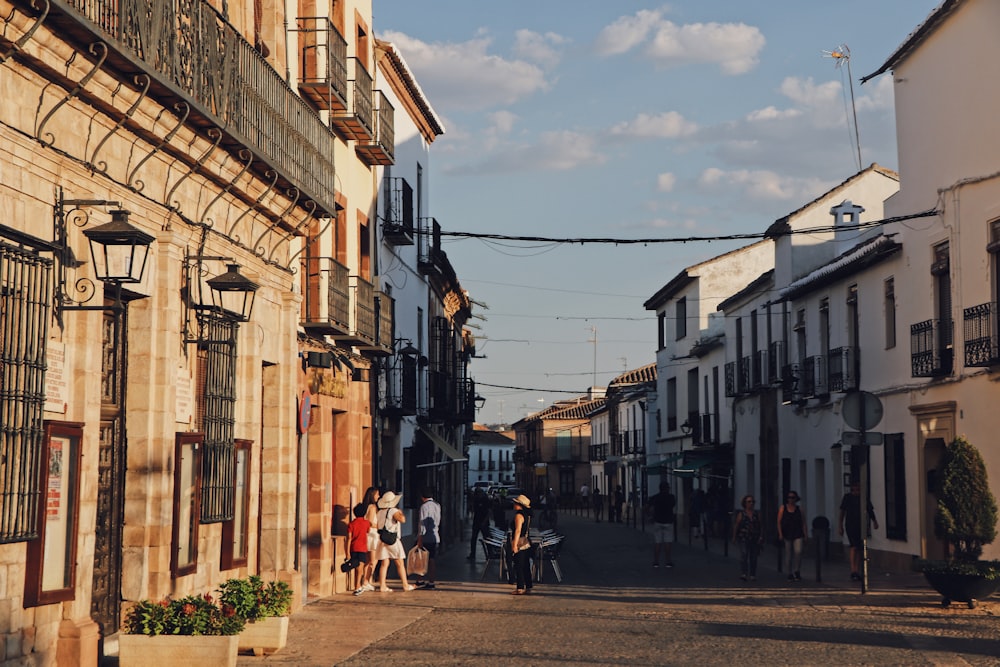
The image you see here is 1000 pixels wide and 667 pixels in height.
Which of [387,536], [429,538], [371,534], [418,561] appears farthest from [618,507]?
[387,536]

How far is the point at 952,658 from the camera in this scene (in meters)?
12.6

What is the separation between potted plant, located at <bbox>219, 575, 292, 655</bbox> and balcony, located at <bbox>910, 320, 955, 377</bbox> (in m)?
13.9

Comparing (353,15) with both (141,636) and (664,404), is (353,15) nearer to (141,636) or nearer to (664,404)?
(141,636)

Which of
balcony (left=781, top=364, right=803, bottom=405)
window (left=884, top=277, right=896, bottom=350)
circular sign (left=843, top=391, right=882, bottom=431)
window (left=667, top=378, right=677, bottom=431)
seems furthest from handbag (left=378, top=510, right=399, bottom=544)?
window (left=667, top=378, right=677, bottom=431)

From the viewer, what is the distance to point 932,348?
23.4 meters

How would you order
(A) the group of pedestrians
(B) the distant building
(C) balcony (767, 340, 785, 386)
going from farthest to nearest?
1. (B) the distant building
2. (C) balcony (767, 340, 785, 386)
3. (A) the group of pedestrians

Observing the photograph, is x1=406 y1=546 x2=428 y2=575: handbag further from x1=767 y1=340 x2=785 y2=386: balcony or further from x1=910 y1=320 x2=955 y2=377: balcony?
x1=767 y1=340 x2=785 y2=386: balcony

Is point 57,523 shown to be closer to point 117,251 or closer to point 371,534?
point 117,251

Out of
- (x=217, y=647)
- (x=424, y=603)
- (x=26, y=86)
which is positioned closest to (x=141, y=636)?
(x=217, y=647)

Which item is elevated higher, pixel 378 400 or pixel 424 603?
pixel 378 400

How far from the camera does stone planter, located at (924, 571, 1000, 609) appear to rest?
55.9 ft

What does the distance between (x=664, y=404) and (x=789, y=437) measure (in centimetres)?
2070

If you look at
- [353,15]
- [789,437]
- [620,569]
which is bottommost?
[620,569]

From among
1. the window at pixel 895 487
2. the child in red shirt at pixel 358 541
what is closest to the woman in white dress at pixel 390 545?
the child in red shirt at pixel 358 541
